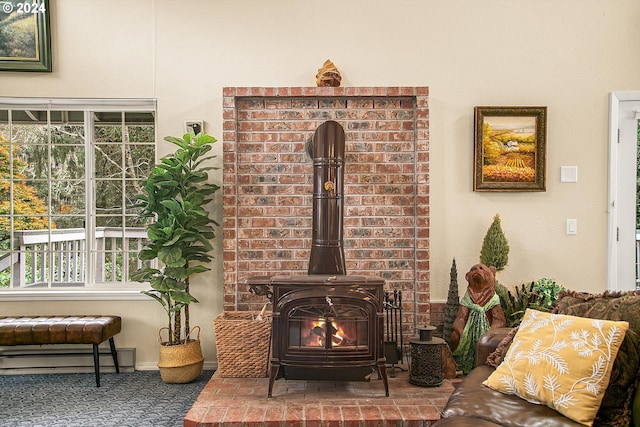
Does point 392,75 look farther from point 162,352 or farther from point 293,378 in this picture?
point 162,352

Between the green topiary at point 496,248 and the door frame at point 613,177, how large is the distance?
81 centimetres

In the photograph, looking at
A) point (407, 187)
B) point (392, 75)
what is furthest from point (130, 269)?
point (392, 75)

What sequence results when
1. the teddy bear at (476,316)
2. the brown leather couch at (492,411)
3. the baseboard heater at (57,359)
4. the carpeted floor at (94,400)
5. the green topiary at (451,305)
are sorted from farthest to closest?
the baseboard heater at (57,359), the green topiary at (451,305), the teddy bear at (476,316), the carpeted floor at (94,400), the brown leather couch at (492,411)

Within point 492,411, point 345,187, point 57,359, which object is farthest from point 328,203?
Answer: point 57,359

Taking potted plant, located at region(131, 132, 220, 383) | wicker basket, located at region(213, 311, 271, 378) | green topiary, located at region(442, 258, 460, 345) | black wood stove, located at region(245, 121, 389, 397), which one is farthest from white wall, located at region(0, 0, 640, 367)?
black wood stove, located at region(245, 121, 389, 397)

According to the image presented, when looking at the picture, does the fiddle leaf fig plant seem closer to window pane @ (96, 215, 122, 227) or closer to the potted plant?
the potted plant

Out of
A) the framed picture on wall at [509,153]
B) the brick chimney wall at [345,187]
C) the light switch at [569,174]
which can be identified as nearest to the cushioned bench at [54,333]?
the brick chimney wall at [345,187]

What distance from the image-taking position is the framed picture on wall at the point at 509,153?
3.50 m

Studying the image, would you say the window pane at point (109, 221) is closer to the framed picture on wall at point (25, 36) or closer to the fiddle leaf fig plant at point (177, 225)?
the fiddle leaf fig plant at point (177, 225)

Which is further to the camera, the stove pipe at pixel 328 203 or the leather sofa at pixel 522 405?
the stove pipe at pixel 328 203

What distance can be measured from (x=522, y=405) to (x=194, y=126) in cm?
276

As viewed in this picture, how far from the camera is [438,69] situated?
139 inches

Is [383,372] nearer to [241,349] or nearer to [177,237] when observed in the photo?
[241,349]

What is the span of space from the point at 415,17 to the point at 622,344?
264 centimetres
